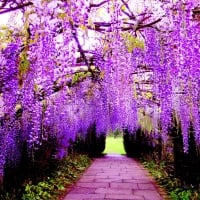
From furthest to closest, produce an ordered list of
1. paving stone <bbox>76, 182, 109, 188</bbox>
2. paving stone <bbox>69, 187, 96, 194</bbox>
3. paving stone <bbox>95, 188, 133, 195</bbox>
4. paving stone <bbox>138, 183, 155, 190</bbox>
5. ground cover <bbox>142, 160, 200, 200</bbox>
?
paving stone <bbox>76, 182, 109, 188</bbox> → paving stone <bbox>138, 183, 155, 190</bbox> → paving stone <bbox>69, 187, 96, 194</bbox> → paving stone <bbox>95, 188, 133, 195</bbox> → ground cover <bbox>142, 160, 200, 200</bbox>

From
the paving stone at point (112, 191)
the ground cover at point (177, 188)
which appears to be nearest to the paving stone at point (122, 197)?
the paving stone at point (112, 191)

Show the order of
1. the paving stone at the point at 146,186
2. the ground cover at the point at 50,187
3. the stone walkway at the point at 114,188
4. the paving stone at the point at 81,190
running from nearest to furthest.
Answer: the ground cover at the point at 50,187
the stone walkway at the point at 114,188
the paving stone at the point at 81,190
the paving stone at the point at 146,186

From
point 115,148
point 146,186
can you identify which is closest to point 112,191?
point 146,186

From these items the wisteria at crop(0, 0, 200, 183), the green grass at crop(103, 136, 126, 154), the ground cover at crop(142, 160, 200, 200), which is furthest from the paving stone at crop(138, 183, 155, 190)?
the green grass at crop(103, 136, 126, 154)

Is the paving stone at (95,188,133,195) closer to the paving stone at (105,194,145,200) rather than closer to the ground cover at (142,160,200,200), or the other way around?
the paving stone at (105,194,145,200)

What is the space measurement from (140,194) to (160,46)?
2.86 metres

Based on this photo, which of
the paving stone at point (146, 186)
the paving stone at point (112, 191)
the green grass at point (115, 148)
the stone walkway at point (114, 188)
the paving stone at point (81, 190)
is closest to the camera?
the stone walkway at point (114, 188)

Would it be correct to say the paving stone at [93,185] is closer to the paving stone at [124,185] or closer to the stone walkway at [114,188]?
the stone walkway at [114,188]

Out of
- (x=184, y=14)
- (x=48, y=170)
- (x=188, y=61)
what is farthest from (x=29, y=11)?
(x=48, y=170)

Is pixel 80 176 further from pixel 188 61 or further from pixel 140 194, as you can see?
pixel 188 61

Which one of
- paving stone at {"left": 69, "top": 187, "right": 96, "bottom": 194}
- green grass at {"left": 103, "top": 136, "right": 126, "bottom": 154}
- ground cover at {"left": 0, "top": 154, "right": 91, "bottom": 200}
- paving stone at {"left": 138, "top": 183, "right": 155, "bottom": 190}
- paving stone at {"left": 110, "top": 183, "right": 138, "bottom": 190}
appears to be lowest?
green grass at {"left": 103, "top": 136, "right": 126, "bottom": 154}

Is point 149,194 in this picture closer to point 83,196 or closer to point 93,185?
point 83,196

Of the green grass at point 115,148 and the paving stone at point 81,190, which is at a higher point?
the paving stone at point 81,190

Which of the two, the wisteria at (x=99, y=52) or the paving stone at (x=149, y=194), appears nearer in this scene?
the wisteria at (x=99, y=52)
